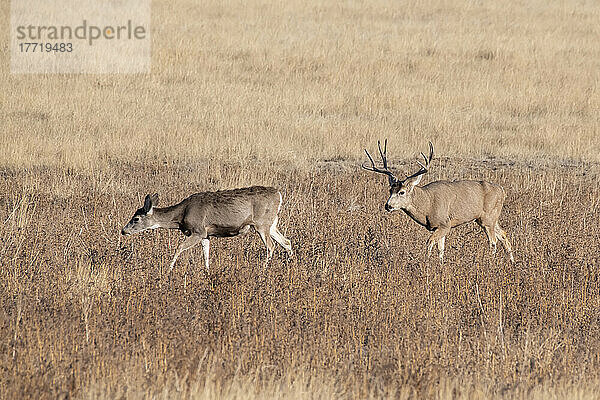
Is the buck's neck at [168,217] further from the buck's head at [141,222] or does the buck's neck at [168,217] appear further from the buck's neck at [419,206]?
the buck's neck at [419,206]

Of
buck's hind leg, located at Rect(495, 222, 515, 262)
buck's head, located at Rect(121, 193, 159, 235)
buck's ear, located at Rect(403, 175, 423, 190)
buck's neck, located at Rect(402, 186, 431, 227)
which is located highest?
buck's ear, located at Rect(403, 175, 423, 190)

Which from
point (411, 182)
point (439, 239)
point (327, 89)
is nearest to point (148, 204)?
point (411, 182)

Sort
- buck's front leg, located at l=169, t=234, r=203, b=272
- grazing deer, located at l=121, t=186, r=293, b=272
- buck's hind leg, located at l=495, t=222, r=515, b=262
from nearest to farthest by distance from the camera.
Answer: buck's front leg, located at l=169, t=234, r=203, b=272, grazing deer, located at l=121, t=186, r=293, b=272, buck's hind leg, located at l=495, t=222, r=515, b=262

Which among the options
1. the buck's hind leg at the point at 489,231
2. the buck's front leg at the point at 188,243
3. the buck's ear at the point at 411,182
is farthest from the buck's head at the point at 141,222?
the buck's hind leg at the point at 489,231

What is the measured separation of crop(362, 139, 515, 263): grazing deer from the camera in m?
10.8

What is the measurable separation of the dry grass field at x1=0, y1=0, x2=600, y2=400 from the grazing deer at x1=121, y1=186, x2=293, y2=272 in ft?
0.72

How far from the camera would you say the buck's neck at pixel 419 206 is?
35.8 ft

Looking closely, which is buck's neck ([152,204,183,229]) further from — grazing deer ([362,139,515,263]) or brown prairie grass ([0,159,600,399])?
grazing deer ([362,139,515,263])

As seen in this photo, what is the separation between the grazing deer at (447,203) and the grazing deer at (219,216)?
1.33m

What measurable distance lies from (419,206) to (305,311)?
341 centimetres

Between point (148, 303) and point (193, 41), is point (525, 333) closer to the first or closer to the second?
point (148, 303)

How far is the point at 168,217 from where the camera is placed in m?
10.3

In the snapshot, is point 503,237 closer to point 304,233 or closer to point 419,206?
point 419,206

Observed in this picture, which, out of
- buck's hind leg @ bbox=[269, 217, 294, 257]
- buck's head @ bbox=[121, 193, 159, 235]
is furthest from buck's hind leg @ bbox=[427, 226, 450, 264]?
buck's head @ bbox=[121, 193, 159, 235]
